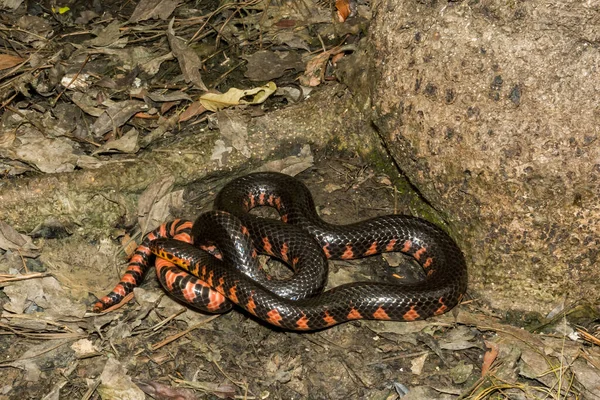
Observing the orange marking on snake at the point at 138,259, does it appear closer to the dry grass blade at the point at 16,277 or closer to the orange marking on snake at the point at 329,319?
the dry grass blade at the point at 16,277

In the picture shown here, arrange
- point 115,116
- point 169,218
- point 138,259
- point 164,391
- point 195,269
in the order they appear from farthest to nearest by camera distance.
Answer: point 115,116
point 169,218
point 138,259
point 195,269
point 164,391

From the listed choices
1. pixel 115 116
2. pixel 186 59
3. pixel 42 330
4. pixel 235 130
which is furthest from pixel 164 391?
pixel 186 59

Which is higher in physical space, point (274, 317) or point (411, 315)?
point (274, 317)

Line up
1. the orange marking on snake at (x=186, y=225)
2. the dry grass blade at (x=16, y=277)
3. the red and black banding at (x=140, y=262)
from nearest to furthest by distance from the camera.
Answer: the red and black banding at (x=140, y=262), the dry grass blade at (x=16, y=277), the orange marking on snake at (x=186, y=225)

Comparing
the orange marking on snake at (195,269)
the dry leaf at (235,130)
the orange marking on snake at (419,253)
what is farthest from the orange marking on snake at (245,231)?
the orange marking on snake at (419,253)

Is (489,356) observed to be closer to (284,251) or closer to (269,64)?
(284,251)

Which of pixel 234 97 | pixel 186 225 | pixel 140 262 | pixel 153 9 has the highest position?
pixel 153 9
